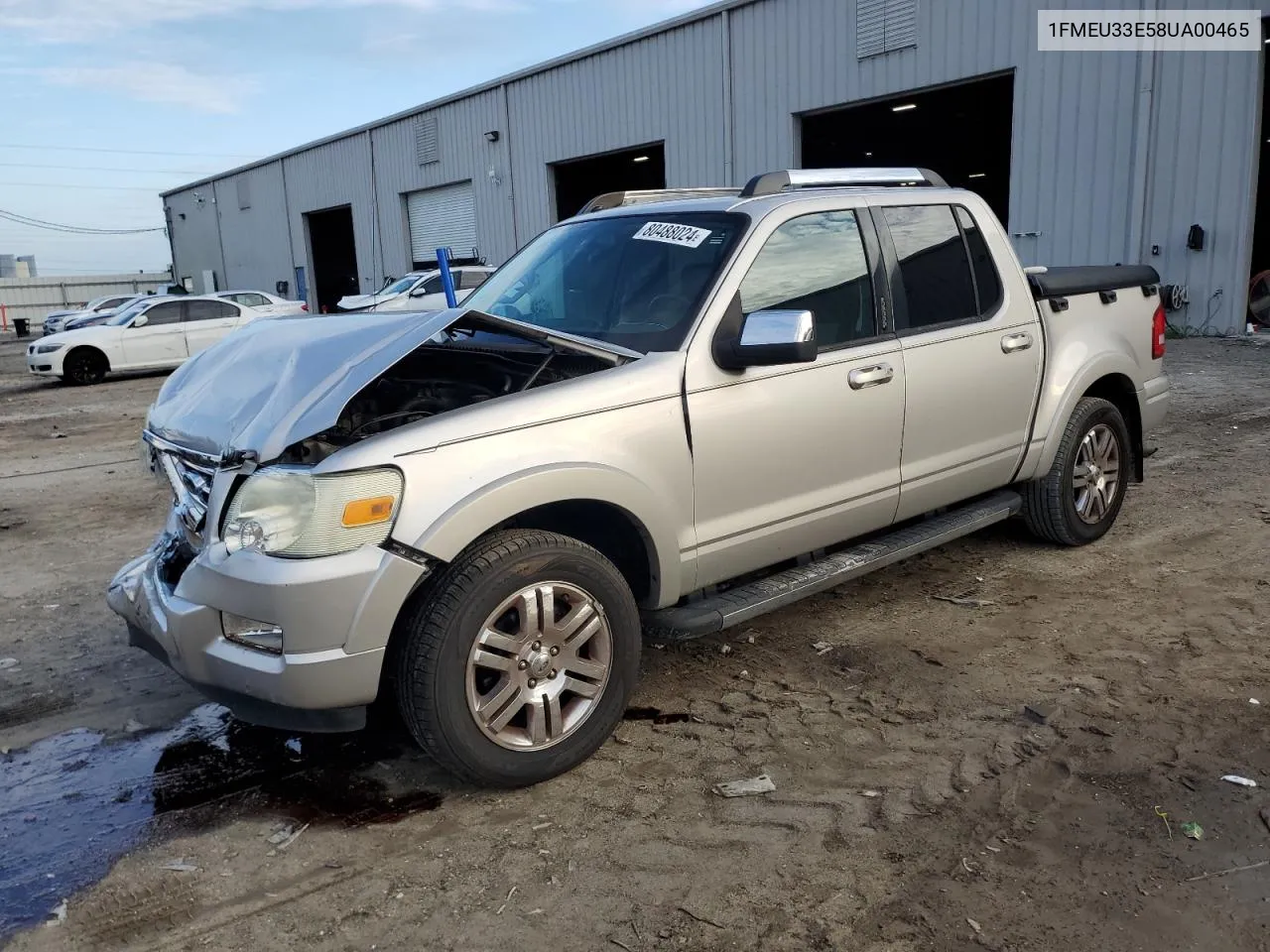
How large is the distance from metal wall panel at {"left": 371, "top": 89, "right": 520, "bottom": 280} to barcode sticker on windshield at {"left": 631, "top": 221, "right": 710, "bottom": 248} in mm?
23197

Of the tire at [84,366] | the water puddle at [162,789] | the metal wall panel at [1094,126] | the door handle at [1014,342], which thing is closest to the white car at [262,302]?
the tire at [84,366]

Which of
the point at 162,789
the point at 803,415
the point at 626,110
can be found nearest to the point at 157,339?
the point at 626,110

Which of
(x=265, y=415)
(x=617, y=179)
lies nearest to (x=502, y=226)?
(x=617, y=179)

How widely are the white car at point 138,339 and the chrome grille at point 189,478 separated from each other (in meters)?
16.4

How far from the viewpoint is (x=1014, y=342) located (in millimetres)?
4918

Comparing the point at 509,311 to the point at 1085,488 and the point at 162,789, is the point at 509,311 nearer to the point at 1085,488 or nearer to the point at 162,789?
the point at 162,789

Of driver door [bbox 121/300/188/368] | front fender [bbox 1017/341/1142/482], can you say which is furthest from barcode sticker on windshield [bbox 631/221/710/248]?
driver door [bbox 121/300/188/368]

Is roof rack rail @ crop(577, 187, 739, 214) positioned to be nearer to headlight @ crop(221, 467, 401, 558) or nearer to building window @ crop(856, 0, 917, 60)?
headlight @ crop(221, 467, 401, 558)

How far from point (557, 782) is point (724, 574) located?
39.4 inches

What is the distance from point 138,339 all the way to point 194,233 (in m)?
32.0

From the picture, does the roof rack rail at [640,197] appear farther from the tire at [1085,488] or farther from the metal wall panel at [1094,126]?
the metal wall panel at [1094,126]

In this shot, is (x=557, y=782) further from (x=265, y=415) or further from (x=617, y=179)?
(x=617, y=179)

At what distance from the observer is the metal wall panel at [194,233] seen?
45.5 metres

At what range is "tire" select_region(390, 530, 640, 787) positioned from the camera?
121 inches
